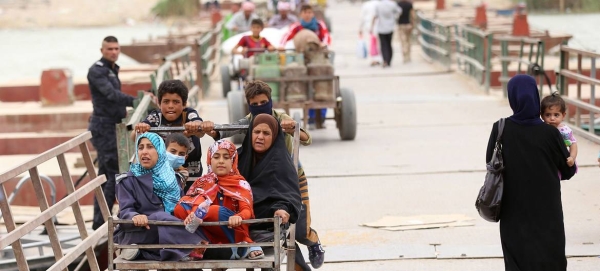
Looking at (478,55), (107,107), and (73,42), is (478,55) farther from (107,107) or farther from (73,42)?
(73,42)

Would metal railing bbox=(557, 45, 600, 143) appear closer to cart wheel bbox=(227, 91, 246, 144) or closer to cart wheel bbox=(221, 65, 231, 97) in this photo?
cart wheel bbox=(227, 91, 246, 144)

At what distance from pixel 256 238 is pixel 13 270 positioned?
20.7ft

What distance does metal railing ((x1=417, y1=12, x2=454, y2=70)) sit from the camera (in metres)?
24.1

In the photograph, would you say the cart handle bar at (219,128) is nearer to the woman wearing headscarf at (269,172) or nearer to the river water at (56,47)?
the woman wearing headscarf at (269,172)

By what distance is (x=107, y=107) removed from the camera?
11102 millimetres

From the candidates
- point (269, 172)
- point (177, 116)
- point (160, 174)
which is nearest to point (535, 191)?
point (269, 172)

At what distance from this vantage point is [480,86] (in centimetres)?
1997

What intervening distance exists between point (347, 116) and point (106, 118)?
12.9ft

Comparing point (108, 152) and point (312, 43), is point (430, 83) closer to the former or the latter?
point (312, 43)

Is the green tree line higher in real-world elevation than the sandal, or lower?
lower

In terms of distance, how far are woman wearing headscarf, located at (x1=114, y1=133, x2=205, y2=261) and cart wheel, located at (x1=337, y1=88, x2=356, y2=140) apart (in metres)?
8.05

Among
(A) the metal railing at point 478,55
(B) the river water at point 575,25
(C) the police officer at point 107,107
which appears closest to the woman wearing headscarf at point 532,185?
(C) the police officer at point 107,107

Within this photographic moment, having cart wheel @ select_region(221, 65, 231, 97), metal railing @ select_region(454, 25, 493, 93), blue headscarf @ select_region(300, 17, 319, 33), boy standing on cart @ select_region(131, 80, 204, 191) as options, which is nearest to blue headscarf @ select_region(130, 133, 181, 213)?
boy standing on cart @ select_region(131, 80, 204, 191)

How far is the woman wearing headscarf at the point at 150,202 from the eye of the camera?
223 inches
